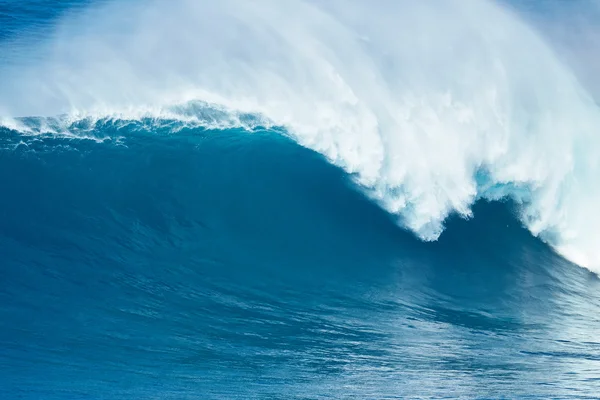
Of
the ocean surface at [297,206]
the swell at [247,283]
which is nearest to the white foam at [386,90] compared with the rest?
the ocean surface at [297,206]

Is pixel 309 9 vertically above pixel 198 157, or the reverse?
pixel 309 9

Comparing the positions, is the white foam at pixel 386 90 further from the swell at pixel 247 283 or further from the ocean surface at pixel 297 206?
the swell at pixel 247 283

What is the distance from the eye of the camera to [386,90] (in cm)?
1391

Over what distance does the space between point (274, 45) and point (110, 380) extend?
8.33 m

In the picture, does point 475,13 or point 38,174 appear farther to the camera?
point 475,13

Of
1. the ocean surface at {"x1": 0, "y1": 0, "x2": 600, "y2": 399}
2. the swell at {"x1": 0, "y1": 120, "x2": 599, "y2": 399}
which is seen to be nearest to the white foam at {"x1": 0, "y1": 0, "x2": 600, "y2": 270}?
the ocean surface at {"x1": 0, "y1": 0, "x2": 600, "y2": 399}

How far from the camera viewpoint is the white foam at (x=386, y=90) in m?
13.4

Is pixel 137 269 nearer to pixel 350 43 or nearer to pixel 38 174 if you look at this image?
pixel 38 174

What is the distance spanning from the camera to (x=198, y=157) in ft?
43.8

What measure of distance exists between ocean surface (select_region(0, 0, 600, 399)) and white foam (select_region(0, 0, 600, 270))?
5cm

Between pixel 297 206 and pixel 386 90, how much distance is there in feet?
9.29

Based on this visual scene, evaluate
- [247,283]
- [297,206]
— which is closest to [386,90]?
[297,206]

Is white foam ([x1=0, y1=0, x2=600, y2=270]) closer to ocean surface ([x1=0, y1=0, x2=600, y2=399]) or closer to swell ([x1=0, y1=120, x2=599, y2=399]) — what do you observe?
ocean surface ([x1=0, y1=0, x2=600, y2=399])

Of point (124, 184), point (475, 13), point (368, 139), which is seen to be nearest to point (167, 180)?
point (124, 184)
